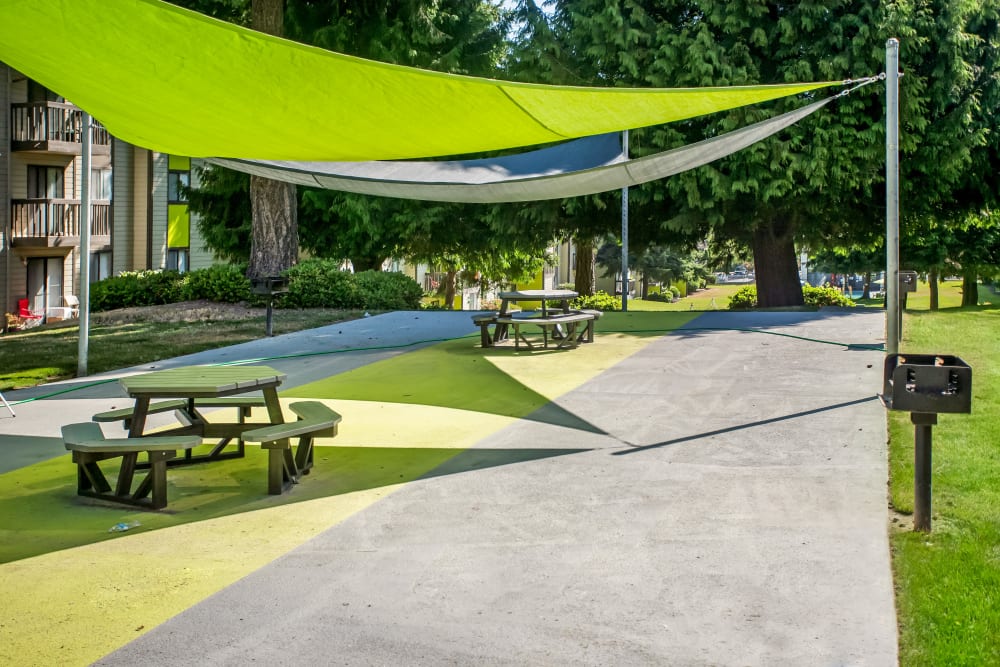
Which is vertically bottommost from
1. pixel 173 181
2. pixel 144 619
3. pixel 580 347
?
pixel 144 619

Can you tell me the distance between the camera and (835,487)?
5.11 m

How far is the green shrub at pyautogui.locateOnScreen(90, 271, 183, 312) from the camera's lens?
16.7m

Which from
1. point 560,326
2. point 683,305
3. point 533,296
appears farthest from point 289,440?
point 683,305

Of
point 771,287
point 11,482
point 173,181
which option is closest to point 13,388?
point 11,482

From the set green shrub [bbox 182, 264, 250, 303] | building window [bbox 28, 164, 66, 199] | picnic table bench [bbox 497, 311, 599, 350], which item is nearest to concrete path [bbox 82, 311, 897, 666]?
picnic table bench [bbox 497, 311, 599, 350]

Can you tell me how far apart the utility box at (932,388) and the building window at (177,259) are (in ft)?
91.3

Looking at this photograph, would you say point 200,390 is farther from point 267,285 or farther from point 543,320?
point 267,285

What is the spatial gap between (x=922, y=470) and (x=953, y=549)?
35 centimetres

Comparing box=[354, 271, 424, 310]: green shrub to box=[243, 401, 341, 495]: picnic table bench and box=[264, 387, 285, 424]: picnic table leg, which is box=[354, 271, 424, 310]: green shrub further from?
box=[243, 401, 341, 495]: picnic table bench

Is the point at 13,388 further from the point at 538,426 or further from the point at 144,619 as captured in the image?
the point at 144,619

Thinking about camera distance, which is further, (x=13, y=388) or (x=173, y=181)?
(x=173, y=181)

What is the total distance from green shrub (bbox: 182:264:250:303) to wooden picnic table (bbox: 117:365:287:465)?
32.0 ft

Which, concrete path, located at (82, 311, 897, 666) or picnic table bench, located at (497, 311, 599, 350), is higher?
picnic table bench, located at (497, 311, 599, 350)

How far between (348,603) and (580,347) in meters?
7.26
